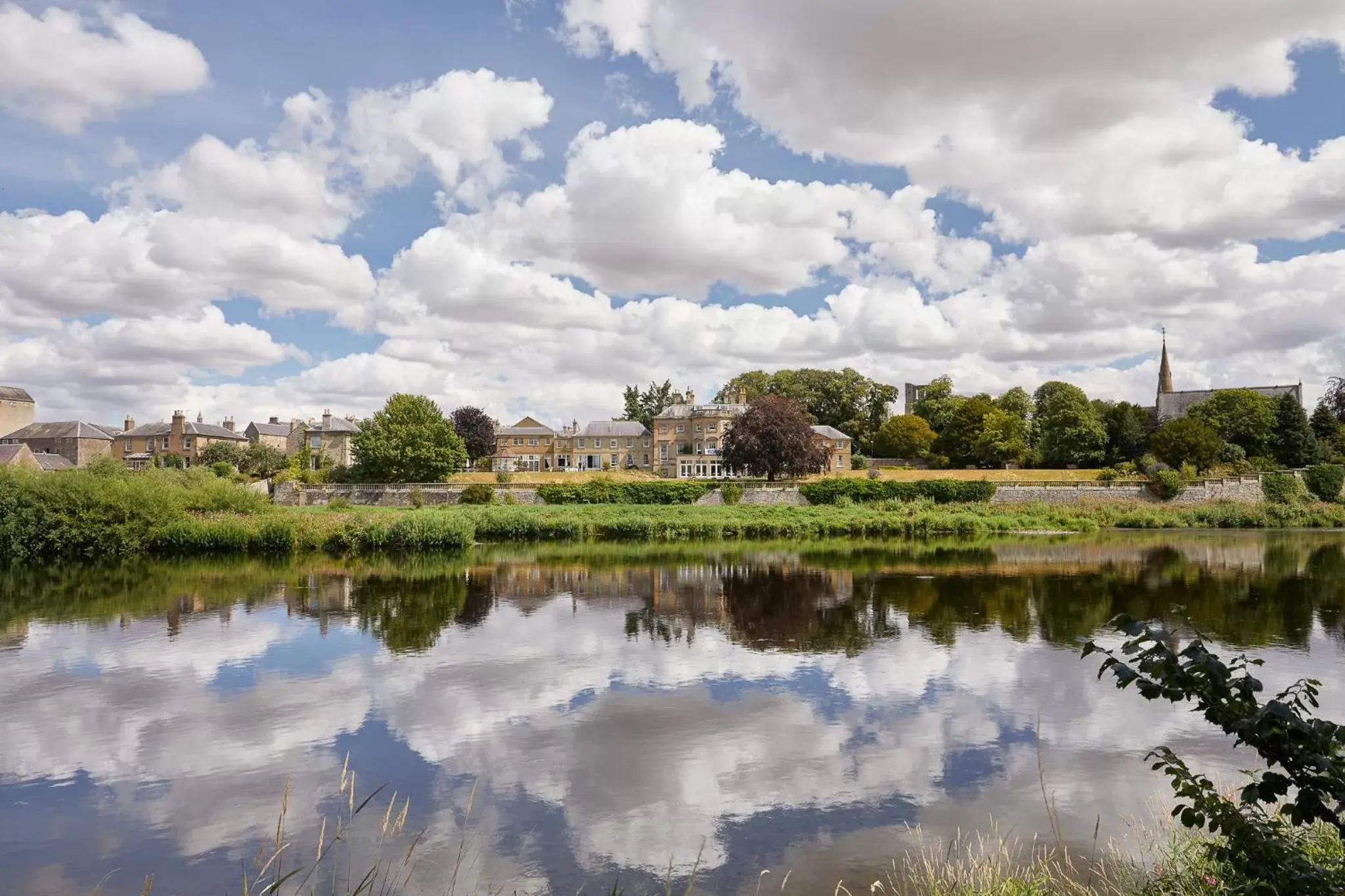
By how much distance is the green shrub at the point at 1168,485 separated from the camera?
47438 millimetres

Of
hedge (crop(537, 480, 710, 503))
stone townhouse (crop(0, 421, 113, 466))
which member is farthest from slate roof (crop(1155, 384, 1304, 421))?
stone townhouse (crop(0, 421, 113, 466))

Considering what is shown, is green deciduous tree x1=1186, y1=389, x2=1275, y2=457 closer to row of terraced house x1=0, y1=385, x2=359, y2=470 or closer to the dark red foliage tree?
the dark red foliage tree

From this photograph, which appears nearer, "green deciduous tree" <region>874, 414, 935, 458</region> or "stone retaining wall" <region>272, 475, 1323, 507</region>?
"stone retaining wall" <region>272, 475, 1323, 507</region>

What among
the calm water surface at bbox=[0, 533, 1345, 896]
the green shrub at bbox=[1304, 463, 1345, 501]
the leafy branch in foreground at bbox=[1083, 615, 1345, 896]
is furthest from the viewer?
the green shrub at bbox=[1304, 463, 1345, 501]

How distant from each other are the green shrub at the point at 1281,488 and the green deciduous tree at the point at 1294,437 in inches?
290

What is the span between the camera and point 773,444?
52.0 metres

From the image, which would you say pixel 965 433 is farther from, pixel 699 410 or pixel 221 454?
pixel 221 454

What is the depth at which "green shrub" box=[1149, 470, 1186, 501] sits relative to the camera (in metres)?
47.4

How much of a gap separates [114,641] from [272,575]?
10.1 m

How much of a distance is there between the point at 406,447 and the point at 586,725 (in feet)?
143

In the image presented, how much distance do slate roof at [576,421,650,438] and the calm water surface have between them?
59.6 m

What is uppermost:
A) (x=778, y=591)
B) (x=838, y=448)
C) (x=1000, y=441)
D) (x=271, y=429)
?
(x=271, y=429)

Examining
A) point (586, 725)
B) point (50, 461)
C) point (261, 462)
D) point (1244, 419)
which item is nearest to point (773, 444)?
point (1244, 419)

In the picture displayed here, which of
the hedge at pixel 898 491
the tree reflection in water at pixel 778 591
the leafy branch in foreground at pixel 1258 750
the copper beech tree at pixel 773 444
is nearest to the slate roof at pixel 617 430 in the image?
the copper beech tree at pixel 773 444
